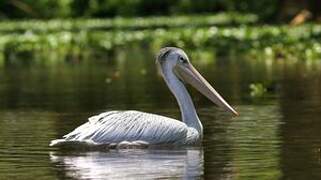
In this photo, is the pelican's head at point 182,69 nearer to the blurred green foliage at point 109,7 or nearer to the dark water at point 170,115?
the dark water at point 170,115

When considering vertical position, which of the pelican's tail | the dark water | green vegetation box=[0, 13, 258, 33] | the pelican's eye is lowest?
the dark water

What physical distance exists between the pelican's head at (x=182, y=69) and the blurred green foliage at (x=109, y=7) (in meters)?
44.7

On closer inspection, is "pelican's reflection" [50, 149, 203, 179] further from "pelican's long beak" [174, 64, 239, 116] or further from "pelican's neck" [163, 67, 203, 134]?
"pelican's long beak" [174, 64, 239, 116]

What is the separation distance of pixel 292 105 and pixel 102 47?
20019 millimetres

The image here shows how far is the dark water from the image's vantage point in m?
10.4

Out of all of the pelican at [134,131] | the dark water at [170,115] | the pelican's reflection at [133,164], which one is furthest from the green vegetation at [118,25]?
the pelican's reflection at [133,164]

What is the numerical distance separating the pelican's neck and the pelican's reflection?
0.62 metres

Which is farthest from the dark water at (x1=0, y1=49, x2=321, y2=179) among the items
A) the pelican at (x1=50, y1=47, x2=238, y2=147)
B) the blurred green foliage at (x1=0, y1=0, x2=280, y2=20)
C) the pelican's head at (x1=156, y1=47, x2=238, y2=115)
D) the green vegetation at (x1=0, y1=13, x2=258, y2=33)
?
the blurred green foliage at (x1=0, y1=0, x2=280, y2=20)

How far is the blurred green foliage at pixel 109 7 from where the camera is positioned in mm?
59594

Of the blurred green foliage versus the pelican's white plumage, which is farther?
the blurred green foliage

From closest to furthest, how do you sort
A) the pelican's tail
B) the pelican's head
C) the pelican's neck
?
the pelican's tail, the pelican's neck, the pelican's head

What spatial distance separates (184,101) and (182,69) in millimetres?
416

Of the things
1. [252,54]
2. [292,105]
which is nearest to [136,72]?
[252,54]

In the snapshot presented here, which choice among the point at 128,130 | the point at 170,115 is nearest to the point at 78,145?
the point at 128,130
